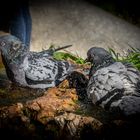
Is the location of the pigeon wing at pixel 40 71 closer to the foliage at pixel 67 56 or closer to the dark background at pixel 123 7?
the foliage at pixel 67 56

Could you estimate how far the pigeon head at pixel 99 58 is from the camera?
138 inches

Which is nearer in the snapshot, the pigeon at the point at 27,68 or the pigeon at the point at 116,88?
the pigeon at the point at 116,88

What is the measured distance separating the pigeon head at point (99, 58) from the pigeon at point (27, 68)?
315mm

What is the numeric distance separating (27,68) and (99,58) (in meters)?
0.73

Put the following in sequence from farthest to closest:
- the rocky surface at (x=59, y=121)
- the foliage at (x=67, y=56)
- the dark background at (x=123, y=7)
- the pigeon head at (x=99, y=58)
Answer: the dark background at (x=123, y=7) < the foliage at (x=67, y=56) < the pigeon head at (x=99, y=58) < the rocky surface at (x=59, y=121)

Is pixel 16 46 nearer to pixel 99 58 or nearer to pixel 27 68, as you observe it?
pixel 27 68

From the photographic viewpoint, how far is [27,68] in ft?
11.3

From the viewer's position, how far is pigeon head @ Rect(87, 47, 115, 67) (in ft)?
11.5

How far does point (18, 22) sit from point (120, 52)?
4.52ft

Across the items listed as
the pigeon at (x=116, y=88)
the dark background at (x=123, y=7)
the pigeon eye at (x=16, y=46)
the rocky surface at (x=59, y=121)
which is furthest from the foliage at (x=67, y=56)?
the dark background at (x=123, y=7)

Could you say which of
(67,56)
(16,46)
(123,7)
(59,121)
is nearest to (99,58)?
(16,46)

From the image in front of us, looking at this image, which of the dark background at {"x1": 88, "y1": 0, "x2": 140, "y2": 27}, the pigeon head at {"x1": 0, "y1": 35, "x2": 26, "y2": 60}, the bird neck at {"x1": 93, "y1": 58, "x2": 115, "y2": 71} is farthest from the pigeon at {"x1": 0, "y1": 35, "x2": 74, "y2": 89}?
the dark background at {"x1": 88, "y1": 0, "x2": 140, "y2": 27}

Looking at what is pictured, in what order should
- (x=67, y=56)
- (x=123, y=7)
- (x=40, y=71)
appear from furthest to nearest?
(x=123, y=7) → (x=67, y=56) → (x=40, y=71)

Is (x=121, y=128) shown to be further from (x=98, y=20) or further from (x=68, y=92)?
(x=98, y=20)
